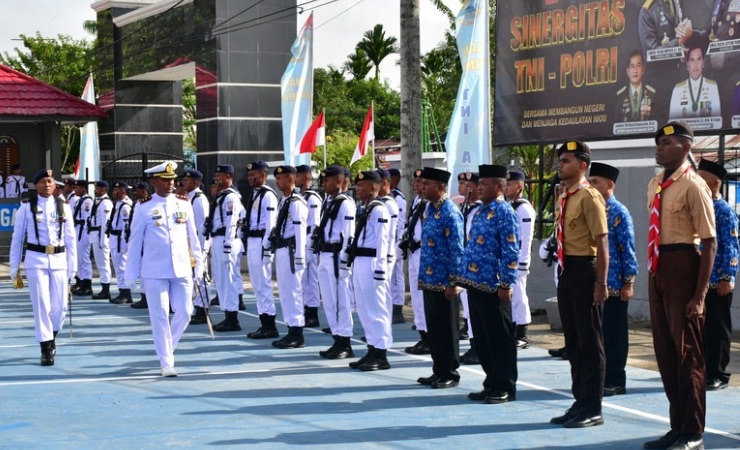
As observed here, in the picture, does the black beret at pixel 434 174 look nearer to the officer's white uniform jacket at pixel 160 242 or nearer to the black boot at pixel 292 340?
the officer's white uniform jacket at pixel 160 242

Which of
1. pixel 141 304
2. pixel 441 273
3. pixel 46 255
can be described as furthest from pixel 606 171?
pixel 141 304

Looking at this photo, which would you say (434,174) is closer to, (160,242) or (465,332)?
(160,242)

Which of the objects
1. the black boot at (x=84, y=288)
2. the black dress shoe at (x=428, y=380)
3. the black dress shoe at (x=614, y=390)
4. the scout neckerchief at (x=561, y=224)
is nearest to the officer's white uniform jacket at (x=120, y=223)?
the black boot at (x=84, y=288)

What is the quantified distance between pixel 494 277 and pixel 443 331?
1.05 metres

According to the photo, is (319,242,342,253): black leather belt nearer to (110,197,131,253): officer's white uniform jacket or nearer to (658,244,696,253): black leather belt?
(658,244,696,253): black leather belt

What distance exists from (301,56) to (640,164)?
8.91 m

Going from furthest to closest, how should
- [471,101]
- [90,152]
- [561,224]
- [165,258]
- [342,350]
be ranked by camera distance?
[90,152] < [471,101] < [342,350] < [165,258] < [561,224]

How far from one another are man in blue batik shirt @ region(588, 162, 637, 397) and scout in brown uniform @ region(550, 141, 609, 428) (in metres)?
1.39

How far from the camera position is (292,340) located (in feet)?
44.4

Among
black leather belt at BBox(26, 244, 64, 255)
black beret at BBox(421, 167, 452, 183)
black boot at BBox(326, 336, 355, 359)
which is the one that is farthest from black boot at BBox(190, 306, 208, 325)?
black beret at BBox(421, 167, 452, 183)

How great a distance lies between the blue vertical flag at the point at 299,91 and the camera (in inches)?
879

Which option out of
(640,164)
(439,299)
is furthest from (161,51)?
(439,299)

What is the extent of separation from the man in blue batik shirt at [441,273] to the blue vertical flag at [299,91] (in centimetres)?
1194

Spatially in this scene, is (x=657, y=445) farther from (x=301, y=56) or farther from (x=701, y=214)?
(x=301, y=56)
